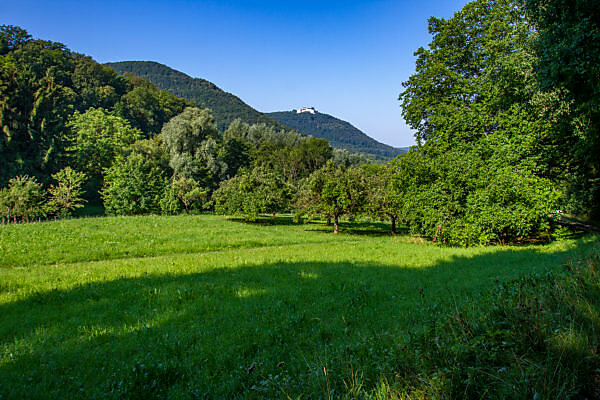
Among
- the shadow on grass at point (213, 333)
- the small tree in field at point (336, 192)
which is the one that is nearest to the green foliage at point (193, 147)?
the small tree in field at point (336, 192)

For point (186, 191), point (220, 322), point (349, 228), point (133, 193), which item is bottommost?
point (349, 228)

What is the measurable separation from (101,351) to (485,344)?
550 centimetres

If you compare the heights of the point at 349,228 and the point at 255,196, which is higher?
the point at 255,196

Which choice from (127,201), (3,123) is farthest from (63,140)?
(127,201)

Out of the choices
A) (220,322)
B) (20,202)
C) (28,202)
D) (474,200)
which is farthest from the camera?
(28,202)

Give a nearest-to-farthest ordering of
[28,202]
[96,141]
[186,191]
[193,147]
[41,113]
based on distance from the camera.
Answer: [28,202] → [186,191] → [41,113] → [193,147] → [96,141]

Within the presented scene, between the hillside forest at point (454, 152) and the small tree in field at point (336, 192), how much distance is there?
0.15 metres

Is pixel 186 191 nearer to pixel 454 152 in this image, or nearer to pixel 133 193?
pixel 133 193

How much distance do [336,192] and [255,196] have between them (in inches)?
472

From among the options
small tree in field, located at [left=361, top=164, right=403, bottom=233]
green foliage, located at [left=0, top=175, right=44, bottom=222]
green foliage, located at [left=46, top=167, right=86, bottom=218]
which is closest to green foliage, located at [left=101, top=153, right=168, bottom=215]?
green foliage, located at [left=46, top=167, right=86, bottom=218]

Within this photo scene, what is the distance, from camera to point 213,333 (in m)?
5.42

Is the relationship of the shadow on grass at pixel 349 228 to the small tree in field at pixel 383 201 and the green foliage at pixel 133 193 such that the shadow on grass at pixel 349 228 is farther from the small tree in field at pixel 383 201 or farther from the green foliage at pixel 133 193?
the green foliage at pixel 133 193

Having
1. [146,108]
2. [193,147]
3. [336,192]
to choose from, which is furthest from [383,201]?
[146,108]

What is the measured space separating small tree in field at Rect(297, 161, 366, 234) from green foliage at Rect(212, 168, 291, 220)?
21.4 feet
